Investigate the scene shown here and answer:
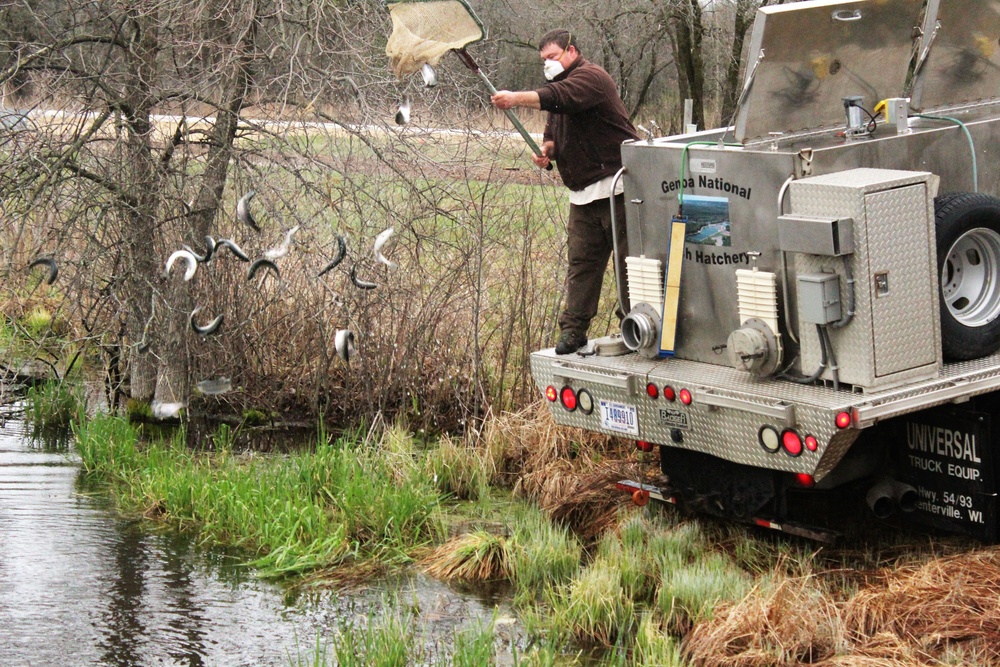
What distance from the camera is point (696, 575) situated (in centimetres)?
574

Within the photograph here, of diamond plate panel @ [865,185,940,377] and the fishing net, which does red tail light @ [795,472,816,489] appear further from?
the fishing net

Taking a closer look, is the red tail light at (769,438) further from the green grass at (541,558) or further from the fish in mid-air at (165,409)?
the fish in mid-air at (165,409)

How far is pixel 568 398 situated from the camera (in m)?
6.51

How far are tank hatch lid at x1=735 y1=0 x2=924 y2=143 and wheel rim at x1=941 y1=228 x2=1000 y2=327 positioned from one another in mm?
943

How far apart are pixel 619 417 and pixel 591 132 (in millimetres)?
1686

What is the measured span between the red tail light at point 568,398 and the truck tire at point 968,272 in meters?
1.82

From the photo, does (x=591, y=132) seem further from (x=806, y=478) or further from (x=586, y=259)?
(x=806, y=478)

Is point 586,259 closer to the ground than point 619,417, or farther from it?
farther from it

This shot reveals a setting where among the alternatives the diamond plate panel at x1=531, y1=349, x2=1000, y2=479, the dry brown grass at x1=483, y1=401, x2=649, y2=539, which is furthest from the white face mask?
the dry brown grass at x1=483, y1=401, x2=649, y2=539

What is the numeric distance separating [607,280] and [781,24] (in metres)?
4.97

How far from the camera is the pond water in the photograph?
18.2 feet

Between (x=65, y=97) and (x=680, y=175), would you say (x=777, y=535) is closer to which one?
(x=680, y=175)

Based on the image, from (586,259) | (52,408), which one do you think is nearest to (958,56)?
(586,259)

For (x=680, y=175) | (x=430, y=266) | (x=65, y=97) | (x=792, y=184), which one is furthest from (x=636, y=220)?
(x=65, y=97)
